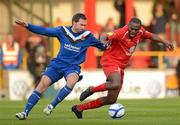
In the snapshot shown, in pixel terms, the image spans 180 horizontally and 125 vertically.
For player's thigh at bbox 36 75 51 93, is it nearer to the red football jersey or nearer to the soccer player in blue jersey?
the soccer player in blue jersey

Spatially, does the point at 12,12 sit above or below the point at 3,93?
above

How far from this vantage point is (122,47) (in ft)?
55.4

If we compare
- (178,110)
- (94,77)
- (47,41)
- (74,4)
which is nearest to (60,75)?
(178,110)

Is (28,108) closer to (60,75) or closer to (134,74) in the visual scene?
(60,75)

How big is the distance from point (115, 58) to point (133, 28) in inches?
29.6

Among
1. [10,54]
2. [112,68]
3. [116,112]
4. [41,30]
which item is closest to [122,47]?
[112,68]

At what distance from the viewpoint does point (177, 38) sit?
33.9 metres

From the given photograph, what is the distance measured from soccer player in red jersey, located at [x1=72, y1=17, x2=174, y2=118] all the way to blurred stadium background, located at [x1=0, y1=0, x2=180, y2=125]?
1024 cm

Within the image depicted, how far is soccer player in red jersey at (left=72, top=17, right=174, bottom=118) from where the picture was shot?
1648 cm

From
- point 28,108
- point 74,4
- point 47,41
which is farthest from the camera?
point 74,4

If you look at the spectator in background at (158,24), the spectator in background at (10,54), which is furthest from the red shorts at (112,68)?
the spectator in background at (158,24)

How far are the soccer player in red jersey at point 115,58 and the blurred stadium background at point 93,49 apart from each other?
10235 mm

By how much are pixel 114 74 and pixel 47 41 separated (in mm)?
14922

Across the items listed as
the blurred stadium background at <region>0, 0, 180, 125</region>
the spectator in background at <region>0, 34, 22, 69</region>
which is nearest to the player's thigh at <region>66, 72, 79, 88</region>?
the blurred stadium background at <region>0, 0, 180, 125</region>
